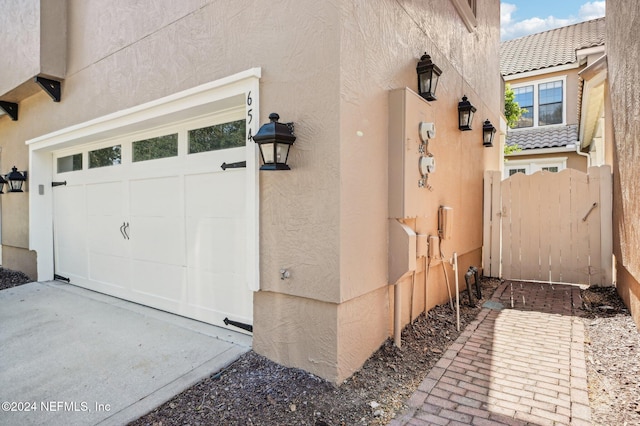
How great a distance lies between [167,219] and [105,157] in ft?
6.33

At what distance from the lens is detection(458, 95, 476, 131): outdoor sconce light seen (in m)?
5.21

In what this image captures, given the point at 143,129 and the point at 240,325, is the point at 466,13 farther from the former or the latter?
the point at 240,325

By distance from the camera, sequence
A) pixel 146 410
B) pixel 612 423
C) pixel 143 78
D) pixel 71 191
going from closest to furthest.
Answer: pixel 612 423 → pixel 146 410 → pixel 143 78 → pixel 71 191

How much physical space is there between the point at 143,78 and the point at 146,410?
3584mm

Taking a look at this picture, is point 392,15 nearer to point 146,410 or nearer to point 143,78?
point 143,78

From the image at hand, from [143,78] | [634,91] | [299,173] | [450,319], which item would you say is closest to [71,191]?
[143,78]

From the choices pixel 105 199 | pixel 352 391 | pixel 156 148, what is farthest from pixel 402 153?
pixel 105 199

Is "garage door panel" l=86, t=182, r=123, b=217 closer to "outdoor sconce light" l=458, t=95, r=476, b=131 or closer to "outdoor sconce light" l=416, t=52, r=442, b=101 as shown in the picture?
"outdoor sconce light" l=416, t=52, r=442, b=101

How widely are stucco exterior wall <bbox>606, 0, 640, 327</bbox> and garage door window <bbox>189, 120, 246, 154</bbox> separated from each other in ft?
12.7

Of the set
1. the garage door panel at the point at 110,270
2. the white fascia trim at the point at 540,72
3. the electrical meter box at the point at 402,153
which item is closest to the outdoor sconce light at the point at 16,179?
the garage door panel at the point at 110,270

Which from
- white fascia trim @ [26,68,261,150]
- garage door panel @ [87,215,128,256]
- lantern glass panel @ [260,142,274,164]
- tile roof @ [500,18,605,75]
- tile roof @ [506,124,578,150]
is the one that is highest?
tile roof @ [500,18,605,75]

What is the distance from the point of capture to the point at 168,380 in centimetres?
293

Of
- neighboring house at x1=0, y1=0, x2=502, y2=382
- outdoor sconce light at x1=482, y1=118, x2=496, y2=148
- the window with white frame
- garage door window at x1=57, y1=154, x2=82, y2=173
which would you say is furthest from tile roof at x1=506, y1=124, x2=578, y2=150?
garage door window at x1=57, y1=154, x2=82, y2=173

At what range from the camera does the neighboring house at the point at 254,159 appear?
2.86 metres
